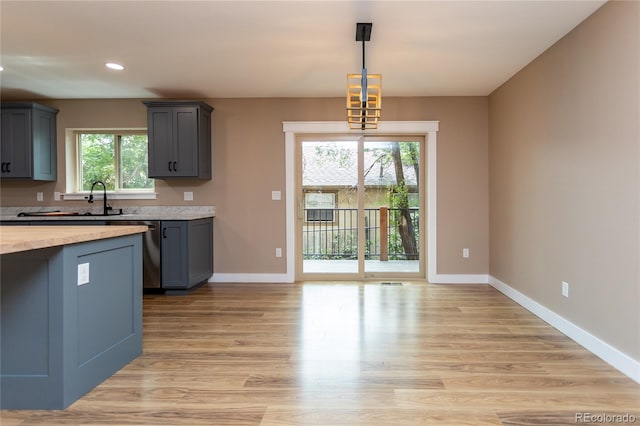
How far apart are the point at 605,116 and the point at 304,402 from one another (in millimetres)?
2589

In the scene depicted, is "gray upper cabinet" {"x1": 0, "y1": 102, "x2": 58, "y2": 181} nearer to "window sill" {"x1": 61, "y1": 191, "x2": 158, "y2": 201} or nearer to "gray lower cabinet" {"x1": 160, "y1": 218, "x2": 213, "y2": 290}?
"window sill" {"x1": 61, "y1": 191, "x2": 158, "y2": 201}

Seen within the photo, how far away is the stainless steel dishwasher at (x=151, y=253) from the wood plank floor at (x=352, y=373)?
606 millimetres

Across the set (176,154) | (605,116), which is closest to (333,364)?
(605,116)

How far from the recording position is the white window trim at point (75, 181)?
15.7 feet

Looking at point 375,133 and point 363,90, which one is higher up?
point 375,133

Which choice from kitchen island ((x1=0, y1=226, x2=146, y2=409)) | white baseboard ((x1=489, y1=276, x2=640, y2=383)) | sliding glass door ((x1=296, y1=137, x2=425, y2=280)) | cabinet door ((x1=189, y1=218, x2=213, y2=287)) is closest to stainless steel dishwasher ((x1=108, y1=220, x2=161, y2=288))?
cabinet door ((x1=189, y1=218, x2=213, y2=287))

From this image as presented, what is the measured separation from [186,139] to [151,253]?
4.57 ft

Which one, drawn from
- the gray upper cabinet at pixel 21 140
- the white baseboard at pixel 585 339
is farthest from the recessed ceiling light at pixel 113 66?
the white baseboard at pixel 585 339

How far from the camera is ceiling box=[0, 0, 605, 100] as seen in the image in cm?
256

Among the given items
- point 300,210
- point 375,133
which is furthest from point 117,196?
point 375,133

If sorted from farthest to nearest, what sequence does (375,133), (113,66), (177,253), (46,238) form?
1. (375,133)
2. (177,253)
3. (113,66)
4. (46,238)

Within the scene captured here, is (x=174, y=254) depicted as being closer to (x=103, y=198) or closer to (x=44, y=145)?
(x=103, y=198)

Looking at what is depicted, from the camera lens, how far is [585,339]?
2.61 m

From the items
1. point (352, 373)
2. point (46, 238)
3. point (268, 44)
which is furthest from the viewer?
point (268, 44)
